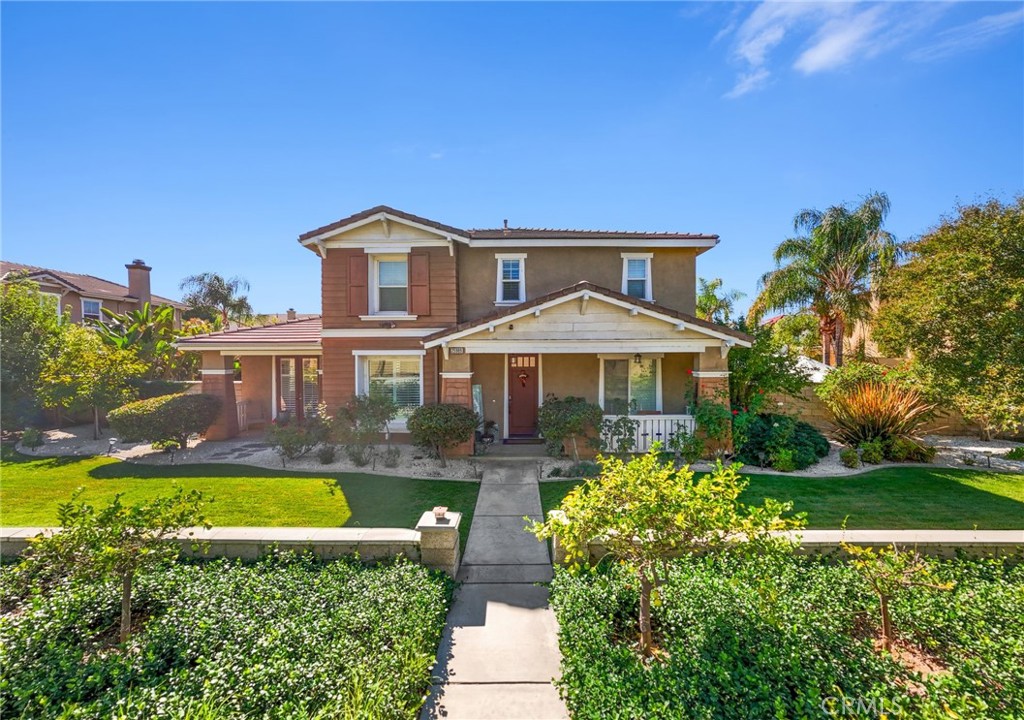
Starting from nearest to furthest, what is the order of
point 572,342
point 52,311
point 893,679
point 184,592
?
point 893,679 < point 184,592 < point 572,342 < point 52,311

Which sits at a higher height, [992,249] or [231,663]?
[992,249]

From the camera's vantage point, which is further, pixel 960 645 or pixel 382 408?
pixel 382 408

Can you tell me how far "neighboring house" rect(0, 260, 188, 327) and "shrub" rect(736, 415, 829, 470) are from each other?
103 ft

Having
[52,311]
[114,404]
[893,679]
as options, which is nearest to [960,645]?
[893,679]

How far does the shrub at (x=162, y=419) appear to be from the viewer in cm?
1224

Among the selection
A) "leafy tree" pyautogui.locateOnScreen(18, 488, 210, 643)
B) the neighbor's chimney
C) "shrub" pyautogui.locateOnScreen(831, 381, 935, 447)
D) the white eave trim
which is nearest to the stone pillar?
"leafy tree" pyautogui.locateOnScreen(18, 488, 210, 643)

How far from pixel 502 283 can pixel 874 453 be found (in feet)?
38.3

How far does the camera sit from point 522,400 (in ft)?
45.9

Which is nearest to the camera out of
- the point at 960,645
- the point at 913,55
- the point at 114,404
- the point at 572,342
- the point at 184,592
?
the point at 960,645

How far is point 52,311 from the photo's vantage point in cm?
1689

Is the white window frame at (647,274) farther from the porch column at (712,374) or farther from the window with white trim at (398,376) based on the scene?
the window with white trim at (398,376)

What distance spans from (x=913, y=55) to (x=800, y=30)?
7.71 ft

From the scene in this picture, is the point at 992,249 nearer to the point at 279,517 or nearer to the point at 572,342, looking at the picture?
the point at 572,342

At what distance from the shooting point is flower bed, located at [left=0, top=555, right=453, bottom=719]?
3.58 meters
